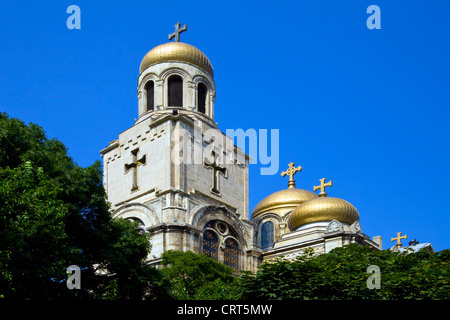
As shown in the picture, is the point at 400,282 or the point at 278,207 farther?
the point at 278,207

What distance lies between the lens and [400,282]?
28.5 meters

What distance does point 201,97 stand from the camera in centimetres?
5506

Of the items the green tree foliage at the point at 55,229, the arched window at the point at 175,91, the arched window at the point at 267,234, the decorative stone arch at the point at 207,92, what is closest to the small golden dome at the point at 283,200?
the arched window at the point at 267,234

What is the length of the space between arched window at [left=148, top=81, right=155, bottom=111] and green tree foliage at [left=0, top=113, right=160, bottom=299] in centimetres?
2030

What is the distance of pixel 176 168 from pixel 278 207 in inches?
709

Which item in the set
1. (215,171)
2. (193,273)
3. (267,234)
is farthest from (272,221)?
(193,273)

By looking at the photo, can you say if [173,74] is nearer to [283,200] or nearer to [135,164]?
[135,164]

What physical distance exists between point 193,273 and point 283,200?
24328 mm

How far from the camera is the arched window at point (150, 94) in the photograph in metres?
54.2

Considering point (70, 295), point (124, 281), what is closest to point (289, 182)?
point (124, 281)

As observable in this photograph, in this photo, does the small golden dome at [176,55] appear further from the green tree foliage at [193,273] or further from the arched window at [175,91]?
the green tree foliage at [193,273]

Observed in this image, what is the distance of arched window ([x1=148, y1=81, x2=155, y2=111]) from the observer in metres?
54.2
